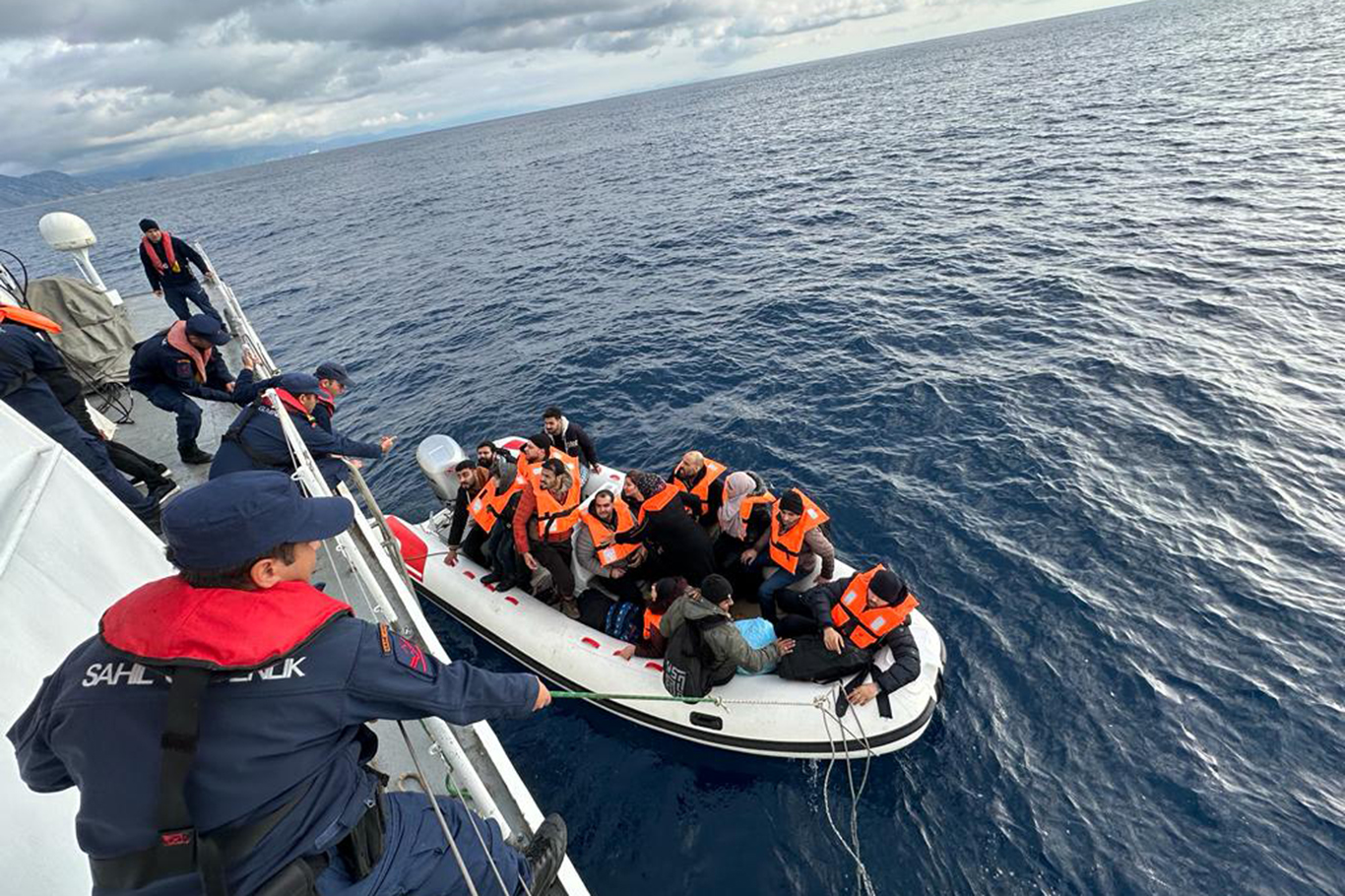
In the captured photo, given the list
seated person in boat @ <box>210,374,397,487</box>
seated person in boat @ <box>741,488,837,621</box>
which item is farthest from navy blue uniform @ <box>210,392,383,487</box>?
seated person in boat @ <box>741,488,837,621</box>

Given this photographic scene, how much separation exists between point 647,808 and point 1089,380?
36.4ft

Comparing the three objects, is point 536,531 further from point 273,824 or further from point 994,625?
point 994,625

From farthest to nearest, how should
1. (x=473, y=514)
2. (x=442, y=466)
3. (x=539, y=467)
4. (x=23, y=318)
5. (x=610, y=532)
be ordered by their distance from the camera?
(x=442, y=466), (x=473, y=514), (x=539, y=467), (x=610, y=532), (x=23, y=318)

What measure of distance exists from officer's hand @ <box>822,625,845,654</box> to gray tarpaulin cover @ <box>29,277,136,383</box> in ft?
34.6

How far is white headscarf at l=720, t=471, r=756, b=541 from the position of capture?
713 cm

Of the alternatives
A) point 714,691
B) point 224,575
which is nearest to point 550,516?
point 714,691

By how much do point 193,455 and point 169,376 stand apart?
52.0 inches

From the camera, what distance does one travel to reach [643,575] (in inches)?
287

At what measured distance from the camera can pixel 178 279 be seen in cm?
1010

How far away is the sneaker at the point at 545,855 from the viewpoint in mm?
3334

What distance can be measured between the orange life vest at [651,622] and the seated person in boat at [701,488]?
1485 millimetres

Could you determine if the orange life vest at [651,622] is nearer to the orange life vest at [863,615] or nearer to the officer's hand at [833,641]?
the officer's hand at [833,641]

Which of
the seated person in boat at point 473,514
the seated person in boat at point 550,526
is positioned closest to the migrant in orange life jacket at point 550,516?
the seated person in boat at point 550,526

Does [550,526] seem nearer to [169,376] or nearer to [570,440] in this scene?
[570,440]
